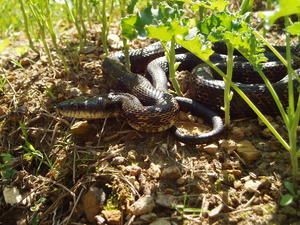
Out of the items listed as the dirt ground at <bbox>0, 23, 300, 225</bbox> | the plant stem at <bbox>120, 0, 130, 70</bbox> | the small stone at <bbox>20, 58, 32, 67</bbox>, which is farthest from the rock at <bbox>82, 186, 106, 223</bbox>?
the small stone at <bbox>20, 58, 32, 67</bbox>

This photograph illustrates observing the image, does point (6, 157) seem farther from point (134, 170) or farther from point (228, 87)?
point (228, 87)

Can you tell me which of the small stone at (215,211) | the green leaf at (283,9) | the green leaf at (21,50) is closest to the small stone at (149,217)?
the small stone at (215,211)

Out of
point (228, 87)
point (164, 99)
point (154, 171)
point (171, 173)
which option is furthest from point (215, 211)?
point (164, 99)

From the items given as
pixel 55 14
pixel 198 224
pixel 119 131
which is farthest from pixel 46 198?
pixel 55 14

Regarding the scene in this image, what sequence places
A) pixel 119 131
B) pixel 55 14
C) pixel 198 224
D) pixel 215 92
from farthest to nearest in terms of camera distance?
pixel 55 14, pixel 215 92, pixel 119 131, pixel 198 224

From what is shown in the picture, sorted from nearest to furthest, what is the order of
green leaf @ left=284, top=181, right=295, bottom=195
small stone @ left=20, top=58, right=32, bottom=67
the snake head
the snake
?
green leaf @ left=284, top=181, right=295, bottom=195 < the snake < the snake head < small stone @ left=20, top=58, right=32, bottom=67

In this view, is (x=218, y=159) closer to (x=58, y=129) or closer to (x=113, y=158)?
(x=113, y=158)

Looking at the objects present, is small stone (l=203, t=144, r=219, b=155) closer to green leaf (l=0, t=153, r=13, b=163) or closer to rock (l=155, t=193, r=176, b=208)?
rock (l=155, t=193, r=176, b=208)
